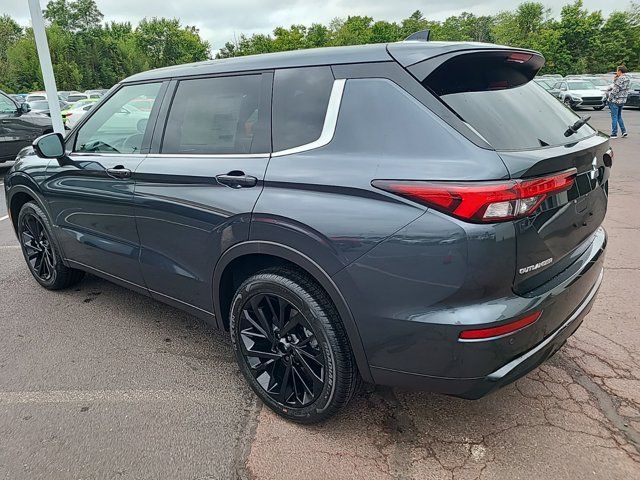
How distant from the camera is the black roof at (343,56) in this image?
2.10 meters

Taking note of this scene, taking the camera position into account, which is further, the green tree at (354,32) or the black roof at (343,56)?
the green tree at (354,32)

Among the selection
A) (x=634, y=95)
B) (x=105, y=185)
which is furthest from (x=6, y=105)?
(x=634, y=95)

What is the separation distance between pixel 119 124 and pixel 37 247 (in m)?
1.67

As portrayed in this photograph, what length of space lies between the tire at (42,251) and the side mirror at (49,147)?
64cm

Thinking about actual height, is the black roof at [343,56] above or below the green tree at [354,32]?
below

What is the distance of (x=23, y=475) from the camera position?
7.29 feet

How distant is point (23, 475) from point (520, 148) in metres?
2.60

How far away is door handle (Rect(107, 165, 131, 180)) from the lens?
120 inches

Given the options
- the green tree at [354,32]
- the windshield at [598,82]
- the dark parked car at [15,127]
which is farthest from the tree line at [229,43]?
the dark parked car at [15,127]

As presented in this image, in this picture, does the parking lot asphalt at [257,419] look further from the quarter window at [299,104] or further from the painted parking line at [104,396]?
the quarter window at [299,104]

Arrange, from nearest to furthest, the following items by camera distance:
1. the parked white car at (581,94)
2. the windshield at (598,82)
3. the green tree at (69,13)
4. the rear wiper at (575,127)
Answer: the rear wiper at (575,127), the parked white car at (581,94), the windshield at (598,82), the green tree at (69,13)

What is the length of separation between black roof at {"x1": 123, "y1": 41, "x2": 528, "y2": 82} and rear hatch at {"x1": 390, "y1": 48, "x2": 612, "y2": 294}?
0.22ft

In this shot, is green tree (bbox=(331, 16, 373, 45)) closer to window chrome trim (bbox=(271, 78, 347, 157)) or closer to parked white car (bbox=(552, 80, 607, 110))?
parked white car (bbox=(552, 80, 607, 110))

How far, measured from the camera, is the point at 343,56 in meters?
2.25
